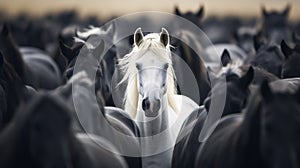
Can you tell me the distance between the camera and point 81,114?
5621 millimetres

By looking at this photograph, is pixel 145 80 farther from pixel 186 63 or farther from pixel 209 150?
pixel 186 63

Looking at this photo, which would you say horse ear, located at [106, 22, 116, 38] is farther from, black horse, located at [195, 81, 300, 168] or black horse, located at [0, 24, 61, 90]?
black horse, located at [195, 81, 300, 168]

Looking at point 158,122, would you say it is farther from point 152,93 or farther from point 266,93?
point 266,93

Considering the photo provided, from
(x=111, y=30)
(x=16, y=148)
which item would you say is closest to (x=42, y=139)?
(x=16, y=148)

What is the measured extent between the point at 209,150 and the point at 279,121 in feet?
3.22

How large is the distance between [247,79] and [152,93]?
2.24 feet

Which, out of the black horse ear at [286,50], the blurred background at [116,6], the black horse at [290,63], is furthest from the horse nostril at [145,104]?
the blurred background at [116,6]

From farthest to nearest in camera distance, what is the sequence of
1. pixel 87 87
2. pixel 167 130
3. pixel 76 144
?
pixel 167 130, pixel 87 87, pixel 76 144

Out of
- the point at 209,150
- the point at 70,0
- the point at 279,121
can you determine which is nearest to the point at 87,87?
the point at 209,150

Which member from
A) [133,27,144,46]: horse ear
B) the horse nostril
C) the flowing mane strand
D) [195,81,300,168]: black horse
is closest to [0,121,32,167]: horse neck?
[195,81,300,168]: black horse

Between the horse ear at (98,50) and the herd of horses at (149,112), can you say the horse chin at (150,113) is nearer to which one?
the herd of horses at (149,112)

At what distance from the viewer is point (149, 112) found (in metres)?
5.61

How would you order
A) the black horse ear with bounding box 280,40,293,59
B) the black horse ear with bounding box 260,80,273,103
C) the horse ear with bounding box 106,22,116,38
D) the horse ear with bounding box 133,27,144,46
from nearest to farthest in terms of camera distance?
1. the black horse ear with bounding box 260,80,273,103
2. the horse ear with bounding box 133,27,144,46
3. the black horse ear with bounding box 280,40,293,59
4. the horse ear with bounding box 106,22,116,38

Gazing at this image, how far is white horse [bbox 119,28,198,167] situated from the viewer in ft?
18.6
